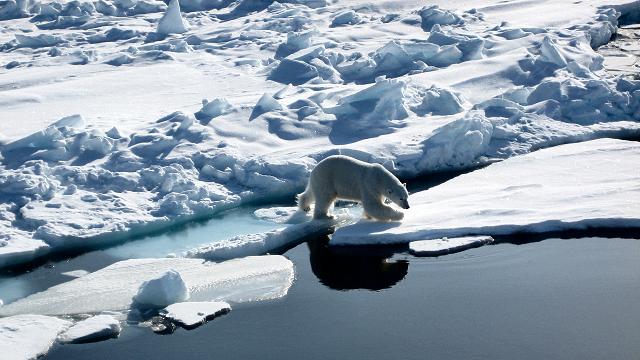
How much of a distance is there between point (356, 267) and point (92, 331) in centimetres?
245

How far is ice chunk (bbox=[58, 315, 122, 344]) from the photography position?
6859mm

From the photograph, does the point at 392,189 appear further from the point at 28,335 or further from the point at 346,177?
the point at 28,335

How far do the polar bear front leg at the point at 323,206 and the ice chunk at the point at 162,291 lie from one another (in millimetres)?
Result: 2007

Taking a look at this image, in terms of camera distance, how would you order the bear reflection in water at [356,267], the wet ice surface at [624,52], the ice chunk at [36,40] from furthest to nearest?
the ice chunk at [36,40] → the wet ice surface at [624,52] → the bear reflection in water at [356,267]

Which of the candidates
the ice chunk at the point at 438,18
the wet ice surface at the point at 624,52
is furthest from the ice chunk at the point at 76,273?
the ice chunk at the point at 438,18

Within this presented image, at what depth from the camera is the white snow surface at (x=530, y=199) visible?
8.33m

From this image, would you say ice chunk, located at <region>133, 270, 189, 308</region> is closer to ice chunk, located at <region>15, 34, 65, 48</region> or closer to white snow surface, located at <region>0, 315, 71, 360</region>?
white snow surface, located at <region>0, 315, 71, 360</region>

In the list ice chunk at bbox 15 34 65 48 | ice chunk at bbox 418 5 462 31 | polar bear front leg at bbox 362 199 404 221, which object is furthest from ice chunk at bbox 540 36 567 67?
ice chunk at bbox 15 34 65 48

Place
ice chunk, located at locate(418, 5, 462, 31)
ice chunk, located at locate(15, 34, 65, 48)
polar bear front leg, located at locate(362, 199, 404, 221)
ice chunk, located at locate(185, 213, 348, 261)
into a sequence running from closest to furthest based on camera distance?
ice chunk, located at locate(185, 213, 348, 261) → polar bear front leg, located at locate(362, 199, 404, 221) → ice chunk, located at locate(418, 5, 462, 31) → ice chunk, located at locate(15, 34, 65, 48)

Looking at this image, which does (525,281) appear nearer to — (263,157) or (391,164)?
(391,164)

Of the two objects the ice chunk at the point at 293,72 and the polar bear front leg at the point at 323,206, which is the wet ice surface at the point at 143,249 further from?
the ice chunk at the point at 293,72

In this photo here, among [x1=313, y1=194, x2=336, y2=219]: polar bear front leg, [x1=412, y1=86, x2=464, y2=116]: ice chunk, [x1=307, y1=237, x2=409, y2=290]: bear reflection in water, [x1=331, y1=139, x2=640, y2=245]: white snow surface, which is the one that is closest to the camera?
[x1=307, y1=237, x2=409, y2=290]: bear reflection in water

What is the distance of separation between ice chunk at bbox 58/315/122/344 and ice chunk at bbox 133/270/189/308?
1.26 ft

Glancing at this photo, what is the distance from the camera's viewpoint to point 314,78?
1404 centimetres
